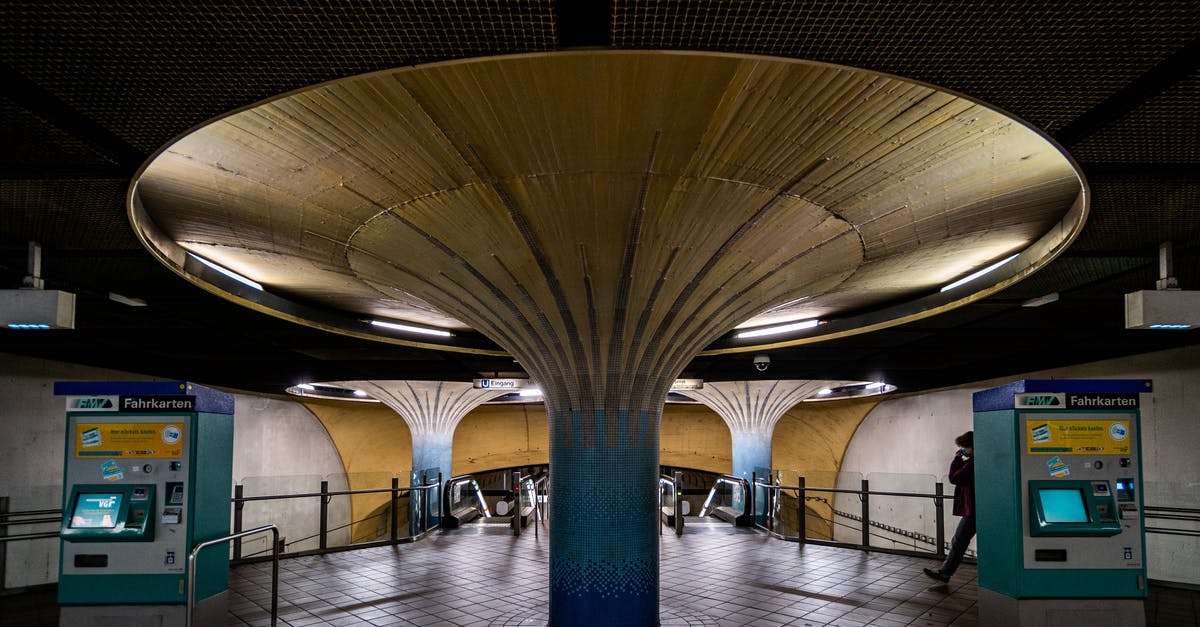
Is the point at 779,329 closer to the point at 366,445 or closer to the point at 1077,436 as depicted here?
the point at 1077,436

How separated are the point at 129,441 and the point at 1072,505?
8.43 meters

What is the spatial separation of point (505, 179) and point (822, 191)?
246cm

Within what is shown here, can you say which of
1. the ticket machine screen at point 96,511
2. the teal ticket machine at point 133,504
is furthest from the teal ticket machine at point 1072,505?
the ticket machine screen at point 96,511

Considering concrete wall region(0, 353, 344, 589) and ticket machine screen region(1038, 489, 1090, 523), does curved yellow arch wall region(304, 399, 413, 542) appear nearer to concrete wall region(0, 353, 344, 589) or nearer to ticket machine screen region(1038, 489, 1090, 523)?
concrete wall region(0, 353, 344, 589)

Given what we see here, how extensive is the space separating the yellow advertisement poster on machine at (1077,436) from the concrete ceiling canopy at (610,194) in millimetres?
1616

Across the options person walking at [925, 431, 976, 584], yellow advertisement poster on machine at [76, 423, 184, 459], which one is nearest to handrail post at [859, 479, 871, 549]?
person walking at [925, 431, 976, 584]

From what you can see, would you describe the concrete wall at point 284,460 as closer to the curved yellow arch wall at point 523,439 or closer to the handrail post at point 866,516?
the curved yellow arch wall at point 523,439

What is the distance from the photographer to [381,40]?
3.12m

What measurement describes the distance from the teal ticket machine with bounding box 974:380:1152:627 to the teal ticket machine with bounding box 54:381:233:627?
7.25 metres

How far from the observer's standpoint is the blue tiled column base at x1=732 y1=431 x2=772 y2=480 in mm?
21641

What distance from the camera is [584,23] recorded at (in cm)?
302

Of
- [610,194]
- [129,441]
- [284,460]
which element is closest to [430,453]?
[284,460]

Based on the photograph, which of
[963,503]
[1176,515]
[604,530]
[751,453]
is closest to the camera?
[604,530]

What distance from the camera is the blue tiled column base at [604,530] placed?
7637 mm
